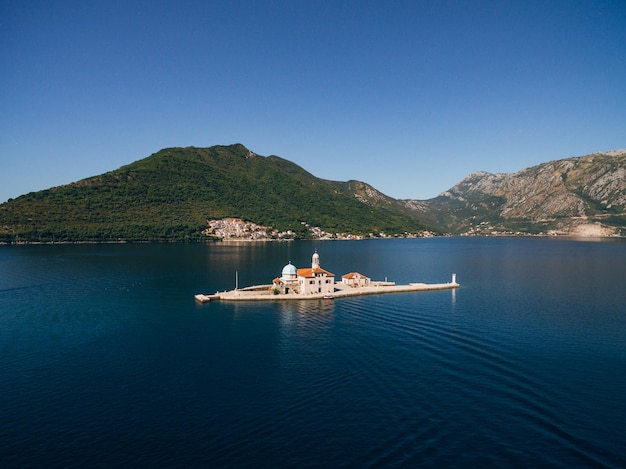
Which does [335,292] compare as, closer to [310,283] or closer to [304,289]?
[310,283]

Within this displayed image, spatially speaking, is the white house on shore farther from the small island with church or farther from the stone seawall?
the stone seawall

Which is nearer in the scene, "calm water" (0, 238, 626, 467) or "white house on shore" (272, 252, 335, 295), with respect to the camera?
"calm water" (0, 238, 626, 467)

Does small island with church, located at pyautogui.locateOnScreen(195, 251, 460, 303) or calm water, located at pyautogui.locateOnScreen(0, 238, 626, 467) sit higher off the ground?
small island with church, located at pyautogui.locateOnScreen(195, 251, 460, 303)

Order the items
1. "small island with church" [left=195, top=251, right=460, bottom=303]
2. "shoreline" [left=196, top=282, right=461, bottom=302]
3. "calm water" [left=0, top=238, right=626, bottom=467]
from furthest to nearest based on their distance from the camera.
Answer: "small island with church" [left=195, top=251, right=460, bottom=303], "shoreline" [left=196, top=282, right=461, bottom=302], "calm water" [left=0, top=238, right=626, bottom=467]

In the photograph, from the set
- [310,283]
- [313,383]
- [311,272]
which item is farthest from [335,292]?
[313,383]

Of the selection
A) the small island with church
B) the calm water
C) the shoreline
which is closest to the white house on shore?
the small island with church

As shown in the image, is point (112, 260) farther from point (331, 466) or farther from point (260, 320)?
point (331, 466)

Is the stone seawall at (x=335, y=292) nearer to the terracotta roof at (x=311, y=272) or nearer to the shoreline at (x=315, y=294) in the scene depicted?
the shoreline at (x=315, y=294)

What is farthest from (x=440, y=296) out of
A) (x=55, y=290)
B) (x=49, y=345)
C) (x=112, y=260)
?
(x=112, y=260)
